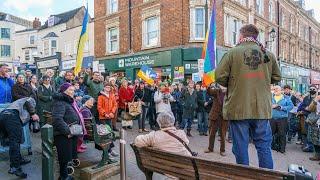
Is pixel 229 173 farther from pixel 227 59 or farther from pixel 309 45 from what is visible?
pixel 309 45

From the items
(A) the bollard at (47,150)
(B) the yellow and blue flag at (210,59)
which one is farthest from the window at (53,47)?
(A) the bollard at (47,150)

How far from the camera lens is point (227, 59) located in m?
4.63

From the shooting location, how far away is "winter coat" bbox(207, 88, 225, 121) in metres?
9.23

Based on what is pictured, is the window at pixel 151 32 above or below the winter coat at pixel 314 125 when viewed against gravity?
above

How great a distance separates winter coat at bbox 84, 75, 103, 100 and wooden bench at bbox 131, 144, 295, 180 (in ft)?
19.6

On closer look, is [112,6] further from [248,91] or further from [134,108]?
[248,91]

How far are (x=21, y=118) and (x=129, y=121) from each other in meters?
6.13

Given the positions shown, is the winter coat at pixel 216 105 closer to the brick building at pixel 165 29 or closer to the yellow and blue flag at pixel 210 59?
the yellow and blue flag at pixel 210 59

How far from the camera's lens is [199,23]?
72.1 ft

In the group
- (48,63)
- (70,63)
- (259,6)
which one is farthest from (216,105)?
(48,63)

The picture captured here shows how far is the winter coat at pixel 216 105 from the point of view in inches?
364

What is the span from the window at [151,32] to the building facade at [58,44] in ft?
23.0

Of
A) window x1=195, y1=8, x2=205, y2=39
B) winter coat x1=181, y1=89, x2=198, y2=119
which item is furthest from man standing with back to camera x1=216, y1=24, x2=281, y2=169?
window x1=195, y1=8, x2=205, y2=39

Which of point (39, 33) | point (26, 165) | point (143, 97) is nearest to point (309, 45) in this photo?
point (39, 33)
